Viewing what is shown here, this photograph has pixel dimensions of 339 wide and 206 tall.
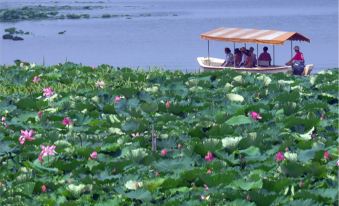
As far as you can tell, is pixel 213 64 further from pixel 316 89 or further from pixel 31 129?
pixel 31 129

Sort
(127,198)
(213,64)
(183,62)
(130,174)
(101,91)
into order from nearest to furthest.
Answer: (127,198), (130,174), (101,91), (213,64), (183,62)

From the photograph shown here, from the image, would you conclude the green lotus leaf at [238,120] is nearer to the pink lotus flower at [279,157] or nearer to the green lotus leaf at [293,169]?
the pink lotus flower at [279,157]

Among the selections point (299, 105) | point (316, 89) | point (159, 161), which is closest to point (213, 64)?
point (316, 89)

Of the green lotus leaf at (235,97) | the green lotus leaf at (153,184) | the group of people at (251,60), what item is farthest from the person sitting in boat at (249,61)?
the green lotus leaf at (153,184)

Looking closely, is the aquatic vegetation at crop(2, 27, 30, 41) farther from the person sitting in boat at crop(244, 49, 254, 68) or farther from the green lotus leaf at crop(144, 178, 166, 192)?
the green lotus leaf at crop(144, 178, 166, 192)

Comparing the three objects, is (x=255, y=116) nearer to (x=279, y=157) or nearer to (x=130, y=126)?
(x=130, y=126)

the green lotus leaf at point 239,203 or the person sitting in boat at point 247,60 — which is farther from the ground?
the green lotus leaf at point 239,203

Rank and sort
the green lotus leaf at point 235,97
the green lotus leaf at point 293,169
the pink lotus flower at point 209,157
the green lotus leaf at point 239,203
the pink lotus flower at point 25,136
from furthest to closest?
the green lotus leaf at point 235,97, the pink lotus flower at point 25,136, the pink lotus flower at point 209,157, the green lotus leaf at point 293,169, the green lotus leaf at point 239,203

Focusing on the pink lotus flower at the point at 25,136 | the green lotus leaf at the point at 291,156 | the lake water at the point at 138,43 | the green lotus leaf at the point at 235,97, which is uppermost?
the pink lotus flower at the point at 25,136

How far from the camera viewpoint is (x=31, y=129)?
838cm

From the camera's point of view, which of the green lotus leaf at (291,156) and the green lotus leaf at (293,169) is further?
the green lotus leaf at (291,156)

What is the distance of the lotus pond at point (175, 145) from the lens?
611cm

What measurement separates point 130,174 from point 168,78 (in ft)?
19.2

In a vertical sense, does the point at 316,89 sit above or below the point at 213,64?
above
